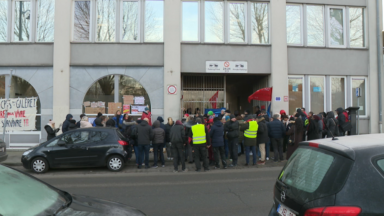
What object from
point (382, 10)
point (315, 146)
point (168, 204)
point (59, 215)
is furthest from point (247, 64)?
point (59, 215)

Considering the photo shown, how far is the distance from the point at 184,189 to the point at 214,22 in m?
10.3

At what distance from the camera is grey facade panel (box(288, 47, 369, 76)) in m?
15.6

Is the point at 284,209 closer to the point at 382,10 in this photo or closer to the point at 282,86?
the point at 282,86

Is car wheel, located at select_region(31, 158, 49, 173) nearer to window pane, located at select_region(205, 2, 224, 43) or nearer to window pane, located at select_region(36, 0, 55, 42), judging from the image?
window pane, located at select_region(36, 0, 55, 42)

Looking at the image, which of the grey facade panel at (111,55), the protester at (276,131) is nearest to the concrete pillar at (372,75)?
the protester at (276,131)

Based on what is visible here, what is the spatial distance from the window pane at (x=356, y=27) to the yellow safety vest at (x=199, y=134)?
11179 mm

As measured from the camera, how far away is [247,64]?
15.3m

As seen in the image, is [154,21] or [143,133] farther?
[154,21]

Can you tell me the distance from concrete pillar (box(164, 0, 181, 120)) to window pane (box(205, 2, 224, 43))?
1.47 metres

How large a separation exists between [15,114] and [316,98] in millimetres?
15078

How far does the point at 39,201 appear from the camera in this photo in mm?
3111

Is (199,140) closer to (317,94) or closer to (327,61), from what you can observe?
(317,94)

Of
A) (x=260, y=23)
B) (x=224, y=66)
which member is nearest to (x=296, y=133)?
(x=224, y=66)

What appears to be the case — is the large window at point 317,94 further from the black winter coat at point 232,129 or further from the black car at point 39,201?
the black car at point 39,201
